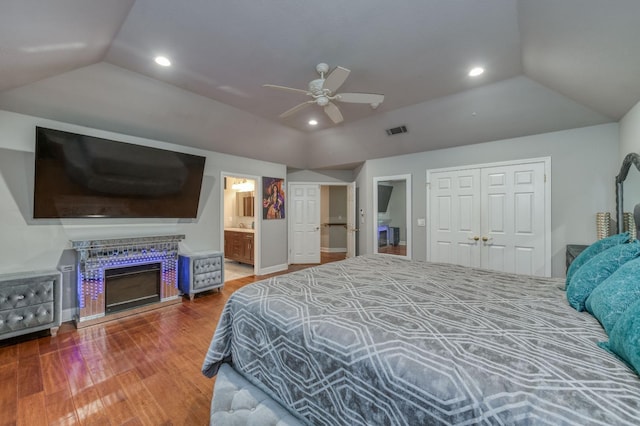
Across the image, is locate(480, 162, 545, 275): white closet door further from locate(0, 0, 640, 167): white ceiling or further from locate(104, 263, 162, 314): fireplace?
locate(104, 263, 162, 314): fireplace

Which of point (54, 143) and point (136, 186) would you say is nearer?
point (54, 143)

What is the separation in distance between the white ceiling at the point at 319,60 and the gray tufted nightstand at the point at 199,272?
188 centimetres

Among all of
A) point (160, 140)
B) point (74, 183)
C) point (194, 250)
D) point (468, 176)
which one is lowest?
point (194, 250)

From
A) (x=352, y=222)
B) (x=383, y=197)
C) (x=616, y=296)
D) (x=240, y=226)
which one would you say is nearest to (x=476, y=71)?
(x=616, y=296)

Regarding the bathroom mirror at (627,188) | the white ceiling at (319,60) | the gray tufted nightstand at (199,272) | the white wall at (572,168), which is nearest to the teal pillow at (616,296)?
the white ceiling at (319,60)

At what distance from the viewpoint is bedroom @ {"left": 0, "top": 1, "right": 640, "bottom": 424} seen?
93.4 inches

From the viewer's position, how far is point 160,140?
395 centimetres

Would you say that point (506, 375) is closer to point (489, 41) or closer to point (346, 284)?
point (346, 284)

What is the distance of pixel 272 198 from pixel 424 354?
16.3 ft

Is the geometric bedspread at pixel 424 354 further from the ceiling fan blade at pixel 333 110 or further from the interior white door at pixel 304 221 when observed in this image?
the interior white door at pixel 304 221

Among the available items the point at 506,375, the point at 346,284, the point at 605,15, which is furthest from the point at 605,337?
the point at 605,15

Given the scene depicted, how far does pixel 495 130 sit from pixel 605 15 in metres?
2.32

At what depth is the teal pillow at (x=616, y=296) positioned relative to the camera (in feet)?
3.63

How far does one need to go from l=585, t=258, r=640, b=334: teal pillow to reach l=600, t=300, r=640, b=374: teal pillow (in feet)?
0.46
